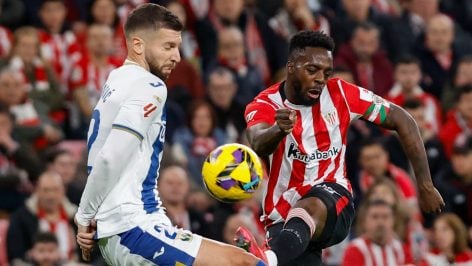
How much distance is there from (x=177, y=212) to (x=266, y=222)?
11.6 ft

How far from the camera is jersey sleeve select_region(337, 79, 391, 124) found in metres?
8.62

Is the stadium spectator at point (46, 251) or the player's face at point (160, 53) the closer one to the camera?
the player's face at point (160, 53)

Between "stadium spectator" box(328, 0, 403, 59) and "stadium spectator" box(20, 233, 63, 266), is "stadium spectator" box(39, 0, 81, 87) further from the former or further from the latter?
"stadium spectator" box(328, 0, 403, 59)

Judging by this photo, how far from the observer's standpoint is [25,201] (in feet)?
40.1

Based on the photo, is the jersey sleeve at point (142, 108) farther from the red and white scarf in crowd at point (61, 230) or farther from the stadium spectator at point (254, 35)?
the stadium spectator at point (254, 35)

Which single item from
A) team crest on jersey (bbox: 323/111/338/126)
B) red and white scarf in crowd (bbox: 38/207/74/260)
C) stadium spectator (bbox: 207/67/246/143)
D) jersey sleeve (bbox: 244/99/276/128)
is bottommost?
red and white scarf in crowd (bbox: 38/207/74/260)

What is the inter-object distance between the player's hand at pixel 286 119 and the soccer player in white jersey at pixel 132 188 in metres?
0.80

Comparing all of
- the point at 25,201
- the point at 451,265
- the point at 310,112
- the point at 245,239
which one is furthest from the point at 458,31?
the point at 245,239

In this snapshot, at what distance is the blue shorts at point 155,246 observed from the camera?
7.18m

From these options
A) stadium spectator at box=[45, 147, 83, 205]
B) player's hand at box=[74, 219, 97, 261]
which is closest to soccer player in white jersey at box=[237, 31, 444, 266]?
player's hand at box=[74, 219, 97, 261]

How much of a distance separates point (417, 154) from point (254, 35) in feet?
22.6

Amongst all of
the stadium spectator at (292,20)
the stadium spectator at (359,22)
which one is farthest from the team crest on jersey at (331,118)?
the stadium spectator at (359,22)

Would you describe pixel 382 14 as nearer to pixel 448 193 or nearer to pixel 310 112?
pixel 448 193

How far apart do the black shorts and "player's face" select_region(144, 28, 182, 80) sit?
1.52 meters
